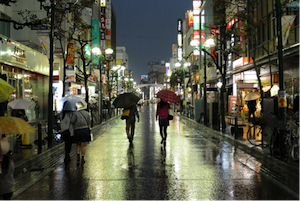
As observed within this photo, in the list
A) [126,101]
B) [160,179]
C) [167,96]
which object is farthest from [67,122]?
[167,96]

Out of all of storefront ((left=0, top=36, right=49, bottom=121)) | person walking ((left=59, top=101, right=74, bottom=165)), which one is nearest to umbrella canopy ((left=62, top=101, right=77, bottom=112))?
person walking ((left=59, top=101, right=74, bottom=165))

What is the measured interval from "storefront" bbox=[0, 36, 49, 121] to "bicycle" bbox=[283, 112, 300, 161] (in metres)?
14.5

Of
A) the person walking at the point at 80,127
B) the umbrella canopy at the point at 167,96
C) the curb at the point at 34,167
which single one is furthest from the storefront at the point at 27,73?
the person walking at the point at 80,127

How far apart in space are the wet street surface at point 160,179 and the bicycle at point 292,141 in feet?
2.98

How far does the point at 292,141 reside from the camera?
9359mm

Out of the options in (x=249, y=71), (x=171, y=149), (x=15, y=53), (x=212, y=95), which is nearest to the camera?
(x=171, y=149)

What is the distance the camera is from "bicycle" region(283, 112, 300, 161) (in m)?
8.87

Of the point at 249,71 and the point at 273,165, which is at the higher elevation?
the point at 249,71

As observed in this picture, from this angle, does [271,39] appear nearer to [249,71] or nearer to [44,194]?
[249,71]

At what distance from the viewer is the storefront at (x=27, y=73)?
69.7 feet

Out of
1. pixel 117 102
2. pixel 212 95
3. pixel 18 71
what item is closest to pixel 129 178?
A: pixel 117 102

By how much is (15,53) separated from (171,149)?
47.3 ft

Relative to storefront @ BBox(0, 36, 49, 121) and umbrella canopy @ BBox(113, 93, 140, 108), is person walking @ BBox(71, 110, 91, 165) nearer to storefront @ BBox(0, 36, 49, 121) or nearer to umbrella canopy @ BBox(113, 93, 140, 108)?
umbrella canopy @ BBox(113, 93, 140, 108)

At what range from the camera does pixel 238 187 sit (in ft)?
22.4
